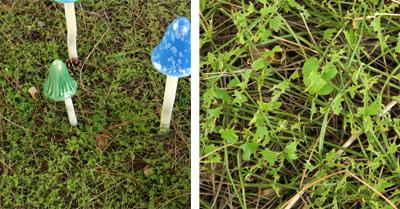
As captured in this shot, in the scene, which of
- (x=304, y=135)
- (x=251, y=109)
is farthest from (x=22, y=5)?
(x=304, y=135)

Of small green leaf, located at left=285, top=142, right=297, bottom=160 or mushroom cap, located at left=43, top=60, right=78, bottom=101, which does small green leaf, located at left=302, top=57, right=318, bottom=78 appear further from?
mushroom cap, located at left=43, top=60, right=78, bottom=101

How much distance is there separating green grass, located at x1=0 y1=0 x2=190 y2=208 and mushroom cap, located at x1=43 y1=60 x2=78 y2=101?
0.26ft

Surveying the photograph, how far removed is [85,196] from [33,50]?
0.35 metres

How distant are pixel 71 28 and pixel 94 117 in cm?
21

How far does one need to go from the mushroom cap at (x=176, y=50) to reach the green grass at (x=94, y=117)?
0.12 metres

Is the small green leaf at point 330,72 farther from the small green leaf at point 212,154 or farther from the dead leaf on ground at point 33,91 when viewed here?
the dead leaf on ground at point 33,91

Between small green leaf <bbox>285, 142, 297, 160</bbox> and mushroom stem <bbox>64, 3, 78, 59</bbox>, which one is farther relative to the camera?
mushroom stem <bbox>64, 3, 78, 59</bbox>

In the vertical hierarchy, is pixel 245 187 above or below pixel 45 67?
below

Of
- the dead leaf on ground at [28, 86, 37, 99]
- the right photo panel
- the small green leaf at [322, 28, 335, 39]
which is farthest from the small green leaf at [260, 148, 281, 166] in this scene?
the dead leaf on ground at [28, 86, 37, 99]

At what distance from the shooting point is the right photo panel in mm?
766

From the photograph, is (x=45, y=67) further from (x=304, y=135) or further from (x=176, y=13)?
(x=304, y=135)

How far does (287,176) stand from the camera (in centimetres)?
82

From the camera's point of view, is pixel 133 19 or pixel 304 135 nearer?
pixel 304 135

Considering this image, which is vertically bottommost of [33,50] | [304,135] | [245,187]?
[245,187]
